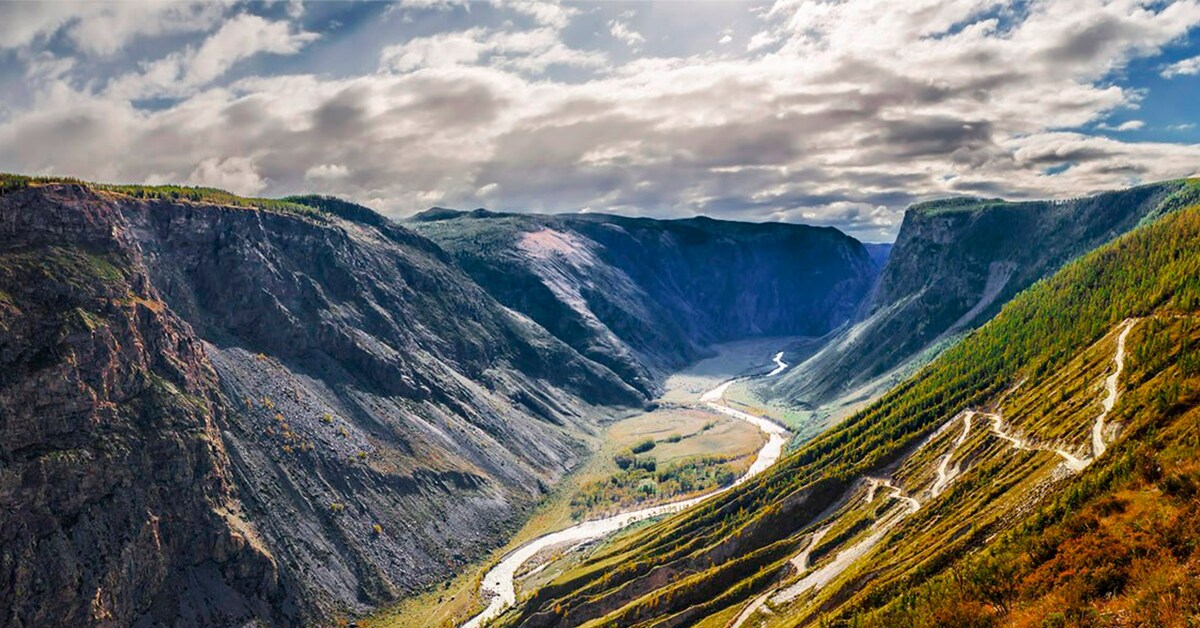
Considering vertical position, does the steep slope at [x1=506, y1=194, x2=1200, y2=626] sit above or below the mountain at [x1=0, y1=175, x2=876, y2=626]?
below

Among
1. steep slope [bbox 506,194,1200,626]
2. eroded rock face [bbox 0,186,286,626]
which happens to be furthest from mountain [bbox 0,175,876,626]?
steep slope [bbox 506,194,1200,626]

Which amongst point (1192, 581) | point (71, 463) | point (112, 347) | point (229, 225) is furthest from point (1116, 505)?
point (229, 225)

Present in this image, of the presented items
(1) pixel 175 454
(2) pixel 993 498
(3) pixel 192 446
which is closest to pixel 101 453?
(1) pixel 175 454

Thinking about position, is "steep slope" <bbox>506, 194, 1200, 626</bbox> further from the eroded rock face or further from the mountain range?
the eroded rock face

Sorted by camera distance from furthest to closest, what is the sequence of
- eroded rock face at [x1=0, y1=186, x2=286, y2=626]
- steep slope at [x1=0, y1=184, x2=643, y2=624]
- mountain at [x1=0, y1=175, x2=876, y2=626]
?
steep slope at [x1=0, y1=184, x2=643, y2=624]
mountain at [x1=0, y1=175, x2=876, y2=626]
eroded rock face at [x1=0, y1=186, x2=286, y2=626]

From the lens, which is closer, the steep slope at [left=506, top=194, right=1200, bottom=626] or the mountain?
the steep slope at [left=506, top=194, right=1200, bottom=626]

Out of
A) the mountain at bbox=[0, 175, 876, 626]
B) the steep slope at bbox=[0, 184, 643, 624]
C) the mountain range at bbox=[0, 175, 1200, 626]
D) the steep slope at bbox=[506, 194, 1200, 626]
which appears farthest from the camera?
the steep slope at bbox=[0, 184, 643, 624]
